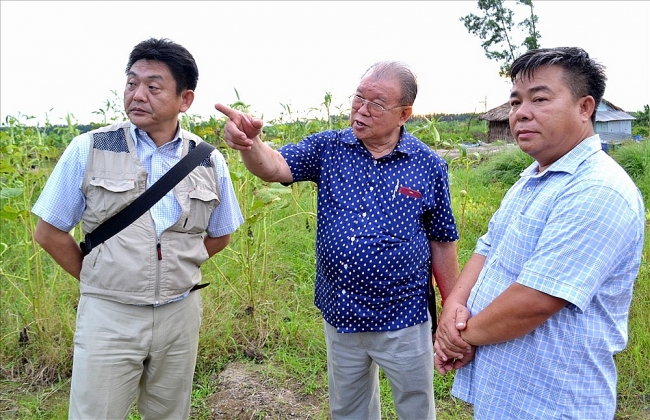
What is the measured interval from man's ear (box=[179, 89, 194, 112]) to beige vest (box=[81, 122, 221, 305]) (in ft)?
0.68

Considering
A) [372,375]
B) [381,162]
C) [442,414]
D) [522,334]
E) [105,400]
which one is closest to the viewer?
[522,334]

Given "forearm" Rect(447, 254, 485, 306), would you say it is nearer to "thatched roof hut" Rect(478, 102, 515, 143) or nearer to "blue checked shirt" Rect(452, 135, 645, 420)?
"blue checked shirt" Rect(452, 135, 645, 420)

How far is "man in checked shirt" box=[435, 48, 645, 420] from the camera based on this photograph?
1.30 meters

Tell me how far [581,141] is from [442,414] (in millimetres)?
1764

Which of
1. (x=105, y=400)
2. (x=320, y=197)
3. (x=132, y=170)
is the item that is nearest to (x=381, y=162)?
(x=320, y=197)

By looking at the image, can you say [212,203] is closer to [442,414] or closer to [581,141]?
[581,141]

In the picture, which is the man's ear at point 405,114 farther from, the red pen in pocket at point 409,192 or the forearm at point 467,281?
the forearm at point 467,281

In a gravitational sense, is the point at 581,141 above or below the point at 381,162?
above

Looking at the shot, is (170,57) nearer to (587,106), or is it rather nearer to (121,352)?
(121,352)

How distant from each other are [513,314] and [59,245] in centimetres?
146

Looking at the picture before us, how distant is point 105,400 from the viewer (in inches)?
72.5

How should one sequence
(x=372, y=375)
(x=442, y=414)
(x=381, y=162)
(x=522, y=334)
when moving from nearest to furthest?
(x=522, y=334)
(x=381, y=162)
(x=372, y=375)
(x=442, y=414)

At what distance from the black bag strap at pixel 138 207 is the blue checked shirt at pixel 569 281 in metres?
1.05

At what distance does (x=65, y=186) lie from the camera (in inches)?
72.1
